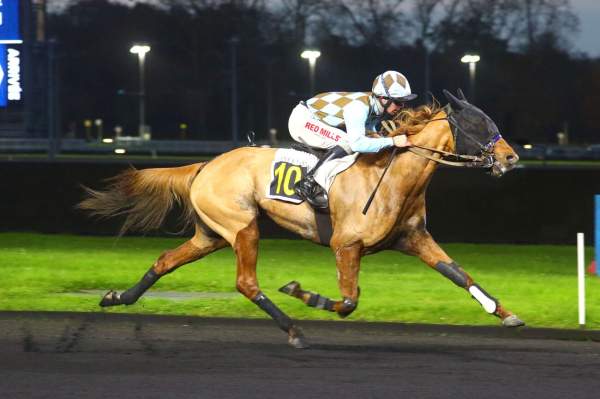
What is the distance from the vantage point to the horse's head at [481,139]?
938 centimetres

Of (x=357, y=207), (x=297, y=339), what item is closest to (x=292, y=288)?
(x=297, y=339)

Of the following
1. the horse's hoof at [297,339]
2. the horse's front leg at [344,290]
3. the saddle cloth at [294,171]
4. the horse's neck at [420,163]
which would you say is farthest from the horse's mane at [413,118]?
the horse's hoof at [297,339]

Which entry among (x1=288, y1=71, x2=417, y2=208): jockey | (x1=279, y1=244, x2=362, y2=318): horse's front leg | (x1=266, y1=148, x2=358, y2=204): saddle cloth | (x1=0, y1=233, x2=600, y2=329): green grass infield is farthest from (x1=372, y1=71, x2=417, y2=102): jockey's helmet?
(x1=0, y1=233, x2=600, y2=329): green grass infield

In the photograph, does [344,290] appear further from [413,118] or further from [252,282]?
[413,118]

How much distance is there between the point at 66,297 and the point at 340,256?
427cm

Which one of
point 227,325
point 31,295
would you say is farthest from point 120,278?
point 227,325

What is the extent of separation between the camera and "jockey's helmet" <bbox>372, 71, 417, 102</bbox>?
31.3ft

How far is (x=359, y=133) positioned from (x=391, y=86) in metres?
0.44

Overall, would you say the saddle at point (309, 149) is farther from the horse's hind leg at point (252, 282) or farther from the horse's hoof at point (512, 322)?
the horse's hoof at point (512, 322)

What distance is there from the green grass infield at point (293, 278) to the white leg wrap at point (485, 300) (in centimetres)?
167

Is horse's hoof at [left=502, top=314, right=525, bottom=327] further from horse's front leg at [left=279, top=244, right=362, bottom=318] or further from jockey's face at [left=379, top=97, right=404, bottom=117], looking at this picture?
jockey's face at [left=379, top=97, right=404, bottom=117]

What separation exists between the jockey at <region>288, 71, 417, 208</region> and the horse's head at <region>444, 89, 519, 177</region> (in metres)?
0.42

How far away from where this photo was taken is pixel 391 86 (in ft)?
31.3

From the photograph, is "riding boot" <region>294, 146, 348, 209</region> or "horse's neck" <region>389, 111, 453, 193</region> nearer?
"horse's neck" <region>389, 111, 453, 193</region>
